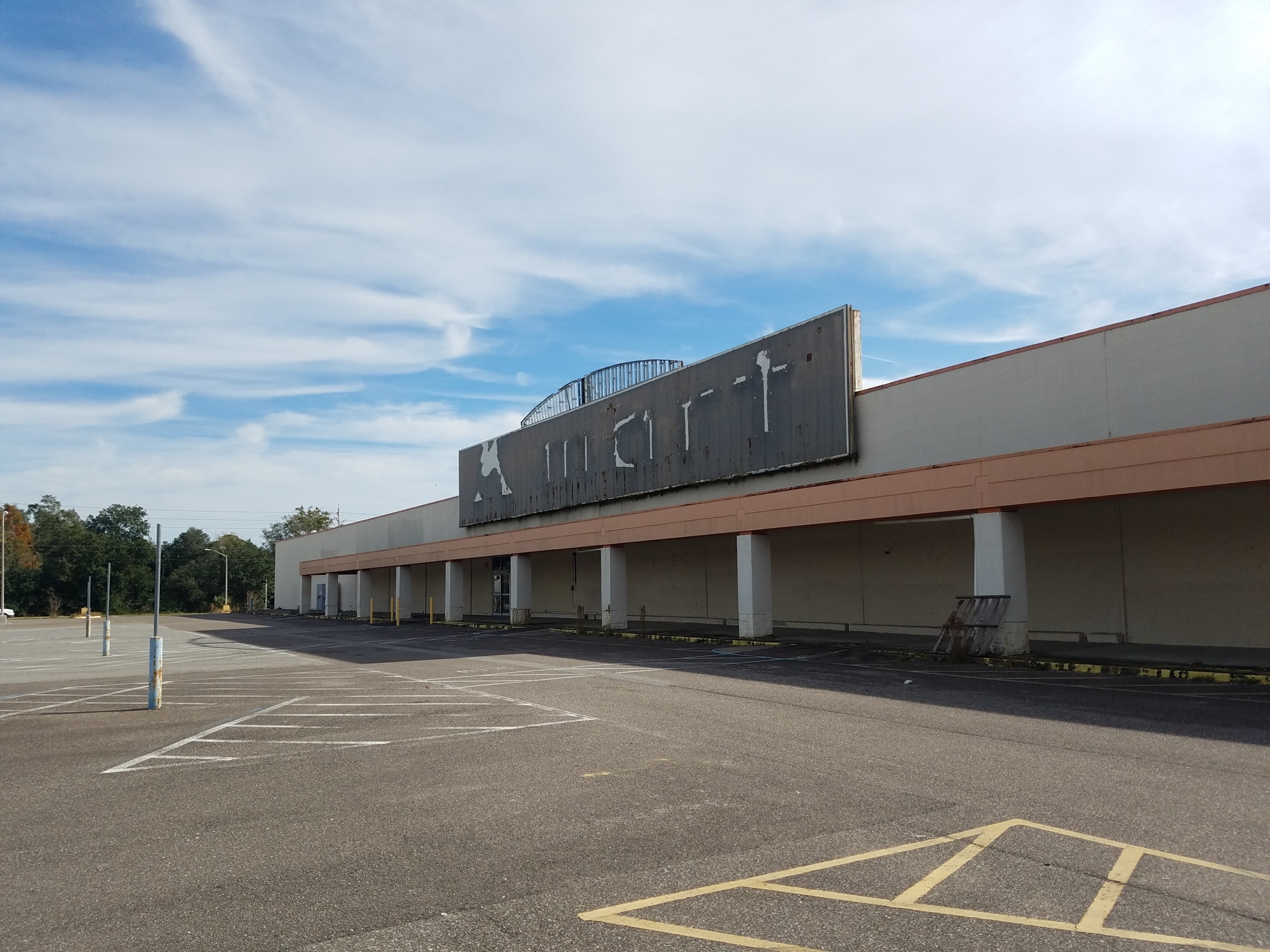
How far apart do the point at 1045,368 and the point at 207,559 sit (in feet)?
385

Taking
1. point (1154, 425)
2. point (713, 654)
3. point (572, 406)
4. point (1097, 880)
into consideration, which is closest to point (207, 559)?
point (572, 406)

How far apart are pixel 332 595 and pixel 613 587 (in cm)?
3954

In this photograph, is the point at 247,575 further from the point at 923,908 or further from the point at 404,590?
the point at 923,908

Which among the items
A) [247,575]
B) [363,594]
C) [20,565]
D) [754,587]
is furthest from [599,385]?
[20,565]

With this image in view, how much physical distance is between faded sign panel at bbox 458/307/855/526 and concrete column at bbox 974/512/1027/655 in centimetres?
699

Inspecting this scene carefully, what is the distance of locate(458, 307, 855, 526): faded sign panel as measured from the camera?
2738cm

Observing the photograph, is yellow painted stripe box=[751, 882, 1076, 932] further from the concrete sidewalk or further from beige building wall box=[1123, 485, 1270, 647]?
beige building wall box=[1123, 485, 1270, 647]

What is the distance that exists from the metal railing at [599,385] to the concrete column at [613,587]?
7.65 m

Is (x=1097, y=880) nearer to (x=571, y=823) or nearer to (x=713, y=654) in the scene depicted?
(x=571, y=823)

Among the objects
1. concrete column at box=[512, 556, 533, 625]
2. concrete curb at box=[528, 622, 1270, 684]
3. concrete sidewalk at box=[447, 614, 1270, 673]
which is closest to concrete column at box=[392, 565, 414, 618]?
concrete column at box=[512, 556, 533, 625]

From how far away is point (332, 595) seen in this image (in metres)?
66.1

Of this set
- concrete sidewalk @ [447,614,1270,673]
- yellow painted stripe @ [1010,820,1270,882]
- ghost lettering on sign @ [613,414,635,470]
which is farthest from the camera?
ghost lettering on sign @ [613,414,635,470]

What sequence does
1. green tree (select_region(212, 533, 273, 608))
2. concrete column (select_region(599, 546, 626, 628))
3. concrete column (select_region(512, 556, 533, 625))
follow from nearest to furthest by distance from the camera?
1. concrete column (select_region(599, 546, 626, 628))
2. concrete column (select_region(512, 556, 533, 625))
3. green tree (select_region(212, 533, 273, 608))

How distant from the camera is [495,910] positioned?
16.3 feet
